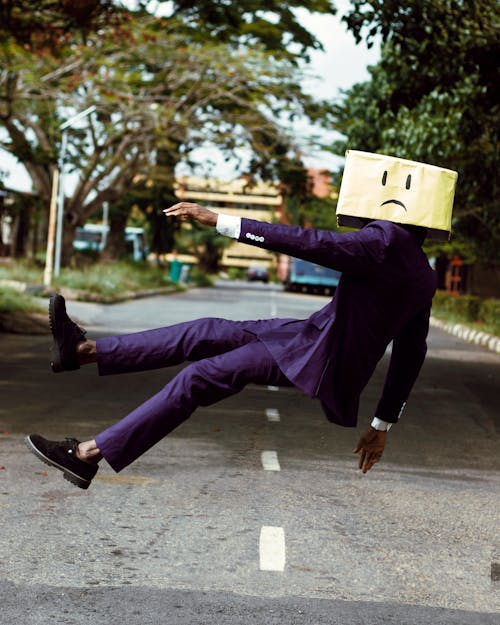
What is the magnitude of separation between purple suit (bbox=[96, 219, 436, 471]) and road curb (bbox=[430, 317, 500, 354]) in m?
19.7

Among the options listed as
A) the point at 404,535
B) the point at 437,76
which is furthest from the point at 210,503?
the point at 437,76

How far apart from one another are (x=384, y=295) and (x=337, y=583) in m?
1.27

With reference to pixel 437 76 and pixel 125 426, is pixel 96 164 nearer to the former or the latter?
pixel 437 76

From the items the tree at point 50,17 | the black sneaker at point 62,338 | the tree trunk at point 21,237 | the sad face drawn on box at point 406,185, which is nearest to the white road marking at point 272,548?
the black sneaker at point 62,338

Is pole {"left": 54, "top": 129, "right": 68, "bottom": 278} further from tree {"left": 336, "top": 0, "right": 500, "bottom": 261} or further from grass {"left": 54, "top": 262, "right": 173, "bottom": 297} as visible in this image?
tree {"left": 336, "top": 0, "right": 500, "bottom": 261}

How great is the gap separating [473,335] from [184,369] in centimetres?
2417

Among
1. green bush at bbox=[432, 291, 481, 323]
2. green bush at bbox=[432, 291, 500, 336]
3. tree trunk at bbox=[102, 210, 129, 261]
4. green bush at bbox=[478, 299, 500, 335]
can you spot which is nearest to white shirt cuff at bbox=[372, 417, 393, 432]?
green bush at bbox=[432, 291, 500, 336]

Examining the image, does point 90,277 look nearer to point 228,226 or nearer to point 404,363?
point 404,363

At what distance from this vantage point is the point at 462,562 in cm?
575

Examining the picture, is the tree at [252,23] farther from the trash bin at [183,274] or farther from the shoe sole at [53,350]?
the trash bin at [183,274]

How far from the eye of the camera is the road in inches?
189

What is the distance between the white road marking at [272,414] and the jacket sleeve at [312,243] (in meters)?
6.57

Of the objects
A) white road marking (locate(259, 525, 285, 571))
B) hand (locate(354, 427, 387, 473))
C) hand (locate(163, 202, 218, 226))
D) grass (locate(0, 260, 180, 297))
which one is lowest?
grass (locate(0, 260, 180, 297))

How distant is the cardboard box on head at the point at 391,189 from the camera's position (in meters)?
5.07
